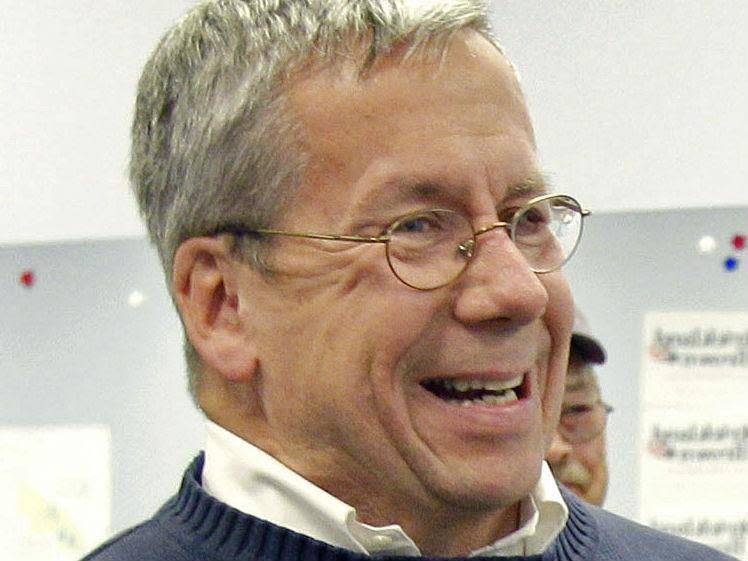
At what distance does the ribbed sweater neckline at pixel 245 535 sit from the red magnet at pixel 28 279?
4.27 ft

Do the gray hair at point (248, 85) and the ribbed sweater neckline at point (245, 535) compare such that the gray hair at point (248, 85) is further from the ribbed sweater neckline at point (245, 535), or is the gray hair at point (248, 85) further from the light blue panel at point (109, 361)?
the light blue panel at point (109, 361)

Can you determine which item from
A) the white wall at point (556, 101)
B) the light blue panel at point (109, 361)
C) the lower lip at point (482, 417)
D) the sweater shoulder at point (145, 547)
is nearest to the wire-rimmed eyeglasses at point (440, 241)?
the lower lip at point (482, 417)

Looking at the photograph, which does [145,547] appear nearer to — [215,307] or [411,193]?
[215,307]

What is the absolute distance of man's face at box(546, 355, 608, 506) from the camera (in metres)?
2.29

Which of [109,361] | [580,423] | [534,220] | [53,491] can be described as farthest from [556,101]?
[534,220]

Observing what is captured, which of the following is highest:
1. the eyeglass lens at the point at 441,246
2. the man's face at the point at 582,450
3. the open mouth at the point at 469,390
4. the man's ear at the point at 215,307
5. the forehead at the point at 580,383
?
the eyeglass lens at the point at 441,246

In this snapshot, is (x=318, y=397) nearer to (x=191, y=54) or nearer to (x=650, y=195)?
(x=191, y=54)

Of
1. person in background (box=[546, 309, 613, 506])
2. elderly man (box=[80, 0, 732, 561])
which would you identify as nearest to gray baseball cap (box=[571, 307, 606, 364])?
person in background (box=[546, 309, 613, 506])

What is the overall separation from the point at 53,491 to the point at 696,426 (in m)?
1.17

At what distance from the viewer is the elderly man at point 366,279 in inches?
47.9

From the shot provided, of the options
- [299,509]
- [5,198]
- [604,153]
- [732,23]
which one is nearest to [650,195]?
[604,153]

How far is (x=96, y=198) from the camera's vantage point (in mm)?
2658

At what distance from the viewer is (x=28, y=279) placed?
8.80 ft

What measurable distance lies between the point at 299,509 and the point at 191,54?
1.42ft
